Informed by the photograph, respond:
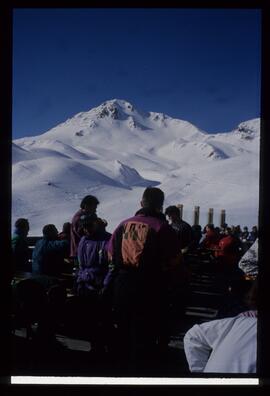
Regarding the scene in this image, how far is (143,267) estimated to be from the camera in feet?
9.58

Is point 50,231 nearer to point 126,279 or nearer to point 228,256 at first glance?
point 126,279

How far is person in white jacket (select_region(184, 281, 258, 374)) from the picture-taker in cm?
196

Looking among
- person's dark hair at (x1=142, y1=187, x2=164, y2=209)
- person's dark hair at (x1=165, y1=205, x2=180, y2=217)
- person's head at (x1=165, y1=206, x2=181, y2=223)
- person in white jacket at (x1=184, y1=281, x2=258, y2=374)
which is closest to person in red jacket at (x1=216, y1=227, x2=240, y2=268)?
Result: person's head at (x1=165, y1=206, x2=181, y2=223)

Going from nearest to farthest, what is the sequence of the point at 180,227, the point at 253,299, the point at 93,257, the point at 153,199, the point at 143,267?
the point at 253,299, the point at 143,267, the point at 153,199, the point at 93,257, the point at 180,227

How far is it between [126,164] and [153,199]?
41cm

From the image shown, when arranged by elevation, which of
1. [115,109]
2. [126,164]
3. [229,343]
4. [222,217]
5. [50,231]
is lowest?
[229,343]

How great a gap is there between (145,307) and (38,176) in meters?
1.12

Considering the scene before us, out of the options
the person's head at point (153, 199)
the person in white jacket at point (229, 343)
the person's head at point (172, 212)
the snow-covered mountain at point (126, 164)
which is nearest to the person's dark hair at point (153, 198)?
the person's head at point (153, 199)

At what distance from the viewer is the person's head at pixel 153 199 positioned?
3013 millimetres

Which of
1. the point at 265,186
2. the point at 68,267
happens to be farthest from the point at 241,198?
the point at 68,267

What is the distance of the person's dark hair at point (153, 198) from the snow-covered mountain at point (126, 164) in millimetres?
109

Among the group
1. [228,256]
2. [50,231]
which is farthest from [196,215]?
[228,256]

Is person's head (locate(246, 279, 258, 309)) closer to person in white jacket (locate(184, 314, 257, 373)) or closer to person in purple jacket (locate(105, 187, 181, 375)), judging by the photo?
person in white jacket (locate(184, 314, 257, 373))

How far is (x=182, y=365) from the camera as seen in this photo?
146 inches
